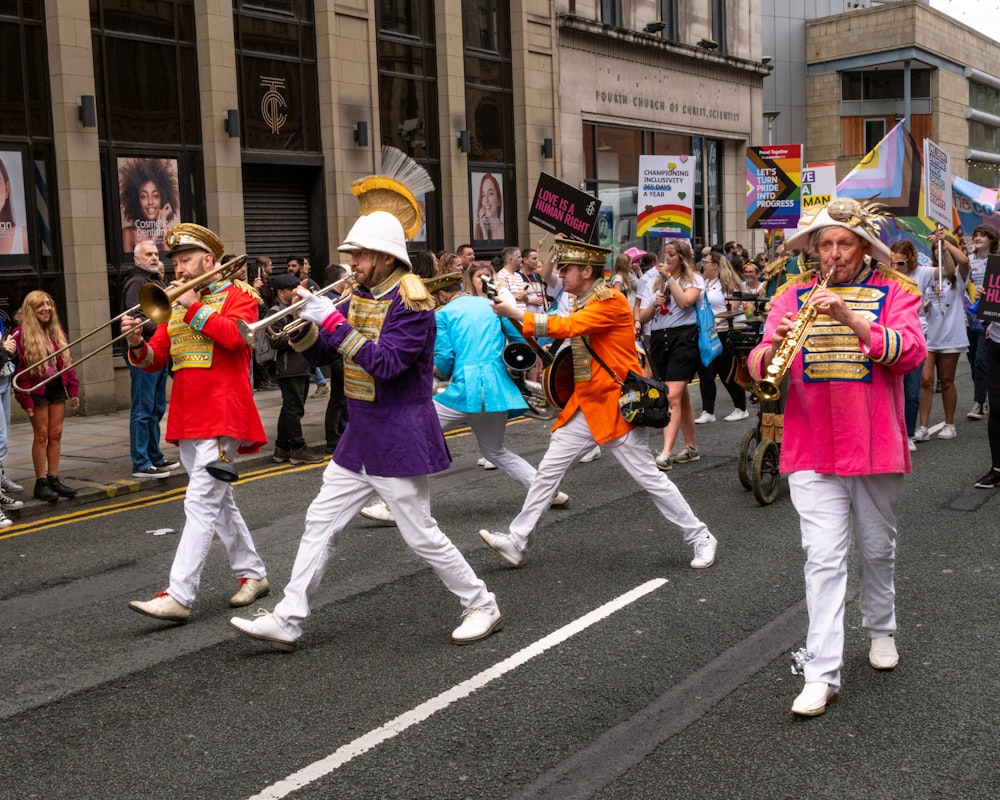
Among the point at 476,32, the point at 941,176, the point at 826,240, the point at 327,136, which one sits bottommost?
the point at 826,240

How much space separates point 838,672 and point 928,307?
7.79 meters

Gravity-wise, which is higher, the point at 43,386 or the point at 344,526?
the point at 43,386

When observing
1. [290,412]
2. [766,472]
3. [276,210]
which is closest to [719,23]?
[276,210]

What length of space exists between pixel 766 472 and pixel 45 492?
589 cm

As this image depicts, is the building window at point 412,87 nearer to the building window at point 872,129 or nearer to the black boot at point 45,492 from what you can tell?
the black boot at point 45,492

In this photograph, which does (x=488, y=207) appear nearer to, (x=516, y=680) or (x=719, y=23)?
(x=719, y=23)

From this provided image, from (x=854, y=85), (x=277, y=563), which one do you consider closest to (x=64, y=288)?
(x=277, y=563)

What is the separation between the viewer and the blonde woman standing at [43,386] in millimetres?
9766

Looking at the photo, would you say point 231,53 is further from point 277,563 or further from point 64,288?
point 277,563

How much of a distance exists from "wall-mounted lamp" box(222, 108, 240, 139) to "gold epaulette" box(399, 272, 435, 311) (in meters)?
12.3

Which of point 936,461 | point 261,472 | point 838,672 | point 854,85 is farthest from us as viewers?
point 854,85

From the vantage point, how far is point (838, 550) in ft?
15.9

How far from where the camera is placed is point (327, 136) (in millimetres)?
18938

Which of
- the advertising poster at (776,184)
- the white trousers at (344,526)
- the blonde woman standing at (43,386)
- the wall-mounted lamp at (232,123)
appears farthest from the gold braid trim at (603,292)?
the advertising poster at (776,184)
